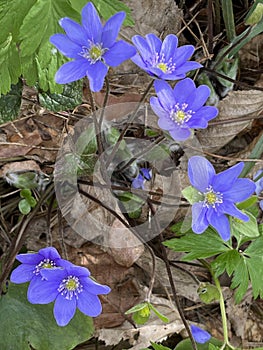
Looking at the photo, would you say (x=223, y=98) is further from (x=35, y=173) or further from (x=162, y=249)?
(x=35, y=173)

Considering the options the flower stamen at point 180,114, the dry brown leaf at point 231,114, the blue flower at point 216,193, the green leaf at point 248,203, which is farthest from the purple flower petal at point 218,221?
the dry brown leaf at point 231,114

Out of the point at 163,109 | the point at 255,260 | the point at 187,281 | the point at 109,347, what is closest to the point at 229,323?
the point at 187,281

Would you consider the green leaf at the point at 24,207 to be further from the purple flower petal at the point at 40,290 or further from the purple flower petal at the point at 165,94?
the purple flower petal at the point at 165,94

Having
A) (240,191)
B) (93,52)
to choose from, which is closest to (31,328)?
(240,191)

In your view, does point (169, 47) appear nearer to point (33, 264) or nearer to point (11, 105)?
point (11, 105)

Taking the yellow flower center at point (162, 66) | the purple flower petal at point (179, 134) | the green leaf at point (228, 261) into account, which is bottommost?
the green leaf at point (228, 261)
